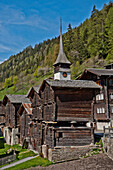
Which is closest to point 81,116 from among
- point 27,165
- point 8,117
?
point 27,165

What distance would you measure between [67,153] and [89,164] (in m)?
3.12

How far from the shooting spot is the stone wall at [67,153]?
21.7m

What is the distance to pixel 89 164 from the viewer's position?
1948 cm

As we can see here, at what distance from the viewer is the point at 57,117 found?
75.9 feet

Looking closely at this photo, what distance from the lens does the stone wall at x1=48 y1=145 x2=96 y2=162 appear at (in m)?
21.7

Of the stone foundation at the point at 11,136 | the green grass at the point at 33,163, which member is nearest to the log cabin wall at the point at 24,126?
the stone foundation at the point at 11,136

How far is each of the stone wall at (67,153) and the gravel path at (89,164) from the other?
806 millimetres

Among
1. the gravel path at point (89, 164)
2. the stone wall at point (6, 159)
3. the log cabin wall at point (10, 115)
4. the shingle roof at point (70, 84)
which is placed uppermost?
the shingle roof at point (70, 84)

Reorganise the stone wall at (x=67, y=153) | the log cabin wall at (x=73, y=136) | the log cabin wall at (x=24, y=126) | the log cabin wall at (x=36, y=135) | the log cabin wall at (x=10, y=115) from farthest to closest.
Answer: the log cabin wall at (x=10, y=115), the log cabin wall at (x=24, y=126), the log cabin wall at (x=36, y=135), the log cabin wall at (x=73, y=136), the stone wall at (x=67, y=153)

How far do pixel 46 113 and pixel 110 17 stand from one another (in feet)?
188

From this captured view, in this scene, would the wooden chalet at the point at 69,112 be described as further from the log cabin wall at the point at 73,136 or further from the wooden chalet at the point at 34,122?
the wooden chalet at the point at 34,122

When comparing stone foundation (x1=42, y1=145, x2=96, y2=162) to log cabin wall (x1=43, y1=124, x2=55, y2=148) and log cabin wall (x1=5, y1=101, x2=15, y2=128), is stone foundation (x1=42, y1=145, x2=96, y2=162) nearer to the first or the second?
log cabin wall (x1=43, y1=124, x2=55, y2=148)

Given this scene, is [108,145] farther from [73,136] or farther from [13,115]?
[13,115]

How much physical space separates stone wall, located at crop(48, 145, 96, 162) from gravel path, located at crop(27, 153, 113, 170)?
81cm
